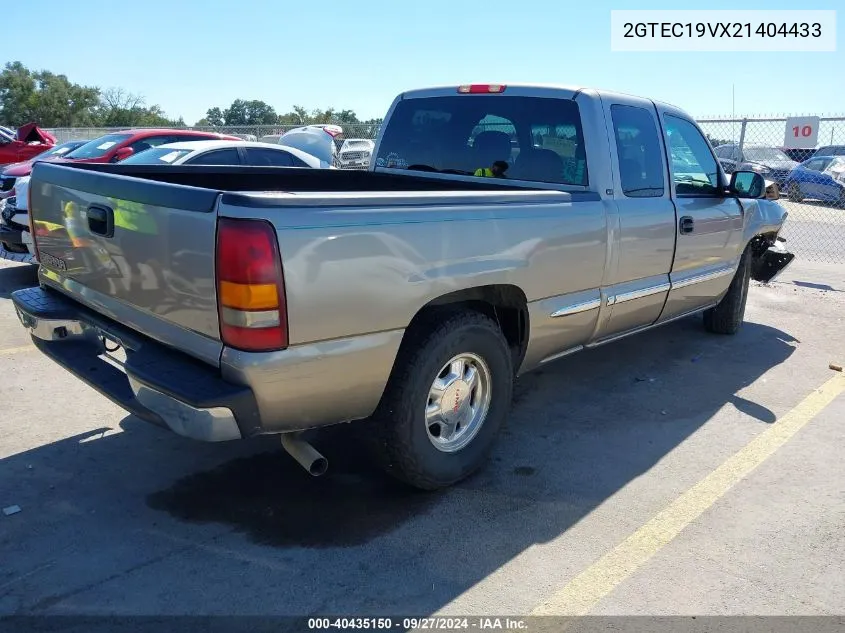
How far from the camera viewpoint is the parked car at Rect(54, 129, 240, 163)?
29.3 feet

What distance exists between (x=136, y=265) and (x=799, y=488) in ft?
11.4

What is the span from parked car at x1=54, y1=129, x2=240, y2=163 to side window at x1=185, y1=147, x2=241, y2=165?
2.01 feet

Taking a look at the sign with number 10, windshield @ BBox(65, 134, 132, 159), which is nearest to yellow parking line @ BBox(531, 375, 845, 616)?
the sign with number 10

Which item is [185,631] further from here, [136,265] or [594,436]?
[594,436]

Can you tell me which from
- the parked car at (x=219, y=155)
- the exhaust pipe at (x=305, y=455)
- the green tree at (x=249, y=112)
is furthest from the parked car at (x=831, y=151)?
the green tree at (x=249, y=112)

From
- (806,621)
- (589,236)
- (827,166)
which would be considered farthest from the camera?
(827,166)

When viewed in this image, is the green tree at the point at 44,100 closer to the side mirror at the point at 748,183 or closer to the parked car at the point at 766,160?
the parked car at the point at 766,160

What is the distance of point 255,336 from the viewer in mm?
2539

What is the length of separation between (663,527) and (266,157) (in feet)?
22.5

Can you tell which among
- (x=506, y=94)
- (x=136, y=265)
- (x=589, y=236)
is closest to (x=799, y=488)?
(x=589, y=236)

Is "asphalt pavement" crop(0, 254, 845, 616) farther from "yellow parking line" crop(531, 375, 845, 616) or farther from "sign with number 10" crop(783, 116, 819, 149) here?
"sign with number 10" crop(783, 116, 819, 149)

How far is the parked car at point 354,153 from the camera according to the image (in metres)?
21.8

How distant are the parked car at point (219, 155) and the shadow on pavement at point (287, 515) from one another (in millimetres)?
4354

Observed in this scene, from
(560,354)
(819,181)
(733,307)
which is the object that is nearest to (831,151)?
(819,181)
